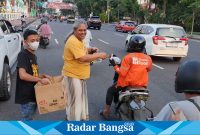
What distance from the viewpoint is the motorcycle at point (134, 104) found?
4.89 metres

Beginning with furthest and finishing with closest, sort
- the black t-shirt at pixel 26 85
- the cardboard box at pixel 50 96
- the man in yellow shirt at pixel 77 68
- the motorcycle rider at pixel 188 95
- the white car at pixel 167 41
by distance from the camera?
the white car at pixel 167 41 → the man in yellow shirt at pixel 77 68 → the black t-shirt at pixel 26 85 → the cardboard box at pixel 50 96 → the motorcycle rider at pixel 188 95

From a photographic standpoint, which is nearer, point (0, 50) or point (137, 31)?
point (0, 50)

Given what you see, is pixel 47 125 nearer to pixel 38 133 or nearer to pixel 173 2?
pixel 38 133

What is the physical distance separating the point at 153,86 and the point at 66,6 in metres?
136

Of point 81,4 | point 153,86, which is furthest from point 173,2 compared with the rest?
point 81,4

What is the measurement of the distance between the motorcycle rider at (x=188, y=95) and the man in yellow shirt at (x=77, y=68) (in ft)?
8.81

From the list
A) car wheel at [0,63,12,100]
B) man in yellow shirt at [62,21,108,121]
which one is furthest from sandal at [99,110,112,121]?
car wheel at [0,63,12,100]

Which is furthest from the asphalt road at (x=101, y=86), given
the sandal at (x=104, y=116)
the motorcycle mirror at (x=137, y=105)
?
the motorcycle mirror at (x=137, y=105)

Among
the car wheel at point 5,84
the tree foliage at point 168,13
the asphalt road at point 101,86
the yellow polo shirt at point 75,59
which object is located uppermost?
the tree foliage at point 168,13

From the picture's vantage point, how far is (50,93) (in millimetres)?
4246

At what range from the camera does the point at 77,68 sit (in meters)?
5.14

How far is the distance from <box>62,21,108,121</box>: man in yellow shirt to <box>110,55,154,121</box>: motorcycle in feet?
1.88

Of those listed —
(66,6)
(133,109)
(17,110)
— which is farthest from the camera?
(66,6)

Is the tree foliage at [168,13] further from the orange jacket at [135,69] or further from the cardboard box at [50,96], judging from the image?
the cardboard box at [50,96]
